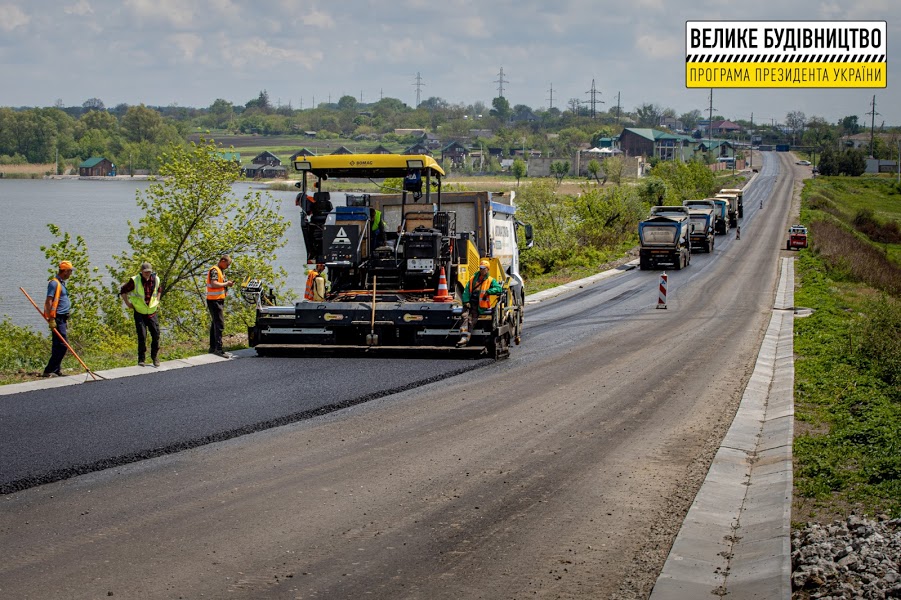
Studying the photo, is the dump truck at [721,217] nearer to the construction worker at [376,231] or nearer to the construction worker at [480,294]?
the construction worker at [376,231]

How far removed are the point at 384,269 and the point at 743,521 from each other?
9527mm

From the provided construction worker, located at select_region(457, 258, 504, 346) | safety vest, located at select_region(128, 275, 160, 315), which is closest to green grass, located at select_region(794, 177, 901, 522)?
construction worker, located at select_region(457, 258, 504, 346)

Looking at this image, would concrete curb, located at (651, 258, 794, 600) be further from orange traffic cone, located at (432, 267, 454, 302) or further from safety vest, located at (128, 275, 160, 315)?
safety vest, located at (128, 275, 160, 315)

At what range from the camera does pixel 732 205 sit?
73.8 meters

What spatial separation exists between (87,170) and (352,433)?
156 metres

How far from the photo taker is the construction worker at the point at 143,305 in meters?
15.2

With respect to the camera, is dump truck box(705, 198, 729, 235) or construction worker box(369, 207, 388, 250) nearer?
construction worker box(369, 207, 388, 250)

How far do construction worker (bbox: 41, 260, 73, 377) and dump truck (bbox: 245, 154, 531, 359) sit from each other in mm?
3054

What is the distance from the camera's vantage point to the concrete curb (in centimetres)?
695

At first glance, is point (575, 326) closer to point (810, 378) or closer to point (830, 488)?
point (810, 378)

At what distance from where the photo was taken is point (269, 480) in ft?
29.6

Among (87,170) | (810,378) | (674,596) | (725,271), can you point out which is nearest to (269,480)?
(674,596)

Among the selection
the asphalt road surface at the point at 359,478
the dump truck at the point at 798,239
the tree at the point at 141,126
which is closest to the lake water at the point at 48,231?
the asphalt road surface at the point at 359,478

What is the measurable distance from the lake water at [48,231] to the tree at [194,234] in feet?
5.50
